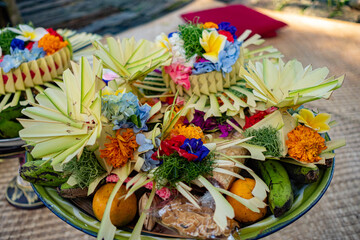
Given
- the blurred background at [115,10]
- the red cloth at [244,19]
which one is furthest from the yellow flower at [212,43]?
the blurred background at [115,10]

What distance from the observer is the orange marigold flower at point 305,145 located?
46 cm

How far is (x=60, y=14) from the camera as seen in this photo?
1.84 metres

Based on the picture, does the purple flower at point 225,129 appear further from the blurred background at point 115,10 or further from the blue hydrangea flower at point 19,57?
the blurred background at point 115,10

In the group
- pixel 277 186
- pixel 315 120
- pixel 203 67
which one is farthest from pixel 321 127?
pixel 203 67

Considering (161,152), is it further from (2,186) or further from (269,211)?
(2,186)

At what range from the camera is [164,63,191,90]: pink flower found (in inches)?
23.0

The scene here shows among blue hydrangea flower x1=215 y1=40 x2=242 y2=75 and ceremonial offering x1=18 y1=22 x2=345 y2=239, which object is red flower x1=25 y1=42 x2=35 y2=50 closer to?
ceremonial offering x1=18 y1=22 x2=345 y2=239

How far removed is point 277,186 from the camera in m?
0.46

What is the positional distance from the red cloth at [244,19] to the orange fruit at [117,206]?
98 centimetres

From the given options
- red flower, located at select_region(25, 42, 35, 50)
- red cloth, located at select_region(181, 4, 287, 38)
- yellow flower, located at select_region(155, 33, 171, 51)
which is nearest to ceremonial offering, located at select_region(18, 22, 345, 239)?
yellow flower, located at select_region(155, 33, 171, 51)

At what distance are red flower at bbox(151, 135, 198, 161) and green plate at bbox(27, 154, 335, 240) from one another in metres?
0.12

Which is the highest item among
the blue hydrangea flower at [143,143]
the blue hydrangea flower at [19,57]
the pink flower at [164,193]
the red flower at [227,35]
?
the red flower at [227,35]

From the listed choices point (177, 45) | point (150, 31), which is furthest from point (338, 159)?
point (150, 31)

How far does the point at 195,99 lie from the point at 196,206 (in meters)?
0.24
